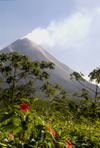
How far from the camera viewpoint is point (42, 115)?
581 centimetres

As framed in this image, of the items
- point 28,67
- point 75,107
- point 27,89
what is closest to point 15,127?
point 75,107

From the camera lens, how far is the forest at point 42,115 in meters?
2.46

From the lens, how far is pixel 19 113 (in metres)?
2.51

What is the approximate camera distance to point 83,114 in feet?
25.2

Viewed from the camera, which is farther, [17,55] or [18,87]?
[18,87]

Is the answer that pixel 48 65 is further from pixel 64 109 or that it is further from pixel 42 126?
pixel 42 126

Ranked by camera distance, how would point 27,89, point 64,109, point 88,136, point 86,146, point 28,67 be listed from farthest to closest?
point 27,89 → point 28,67 → point 64,109 → point 88,136 → point 86,146

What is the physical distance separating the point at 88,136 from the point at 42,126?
6.26 ft

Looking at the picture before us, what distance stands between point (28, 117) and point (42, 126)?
0.37 meters

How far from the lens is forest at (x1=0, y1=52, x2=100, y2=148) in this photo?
2457 millimetres

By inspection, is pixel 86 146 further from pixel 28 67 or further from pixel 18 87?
pixel 18 87

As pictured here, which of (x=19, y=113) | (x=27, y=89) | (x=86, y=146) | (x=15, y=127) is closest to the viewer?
(x=15, y=127)

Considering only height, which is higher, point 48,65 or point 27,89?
point 48,65

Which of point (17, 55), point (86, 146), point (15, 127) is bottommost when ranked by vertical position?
point (86, 146)
